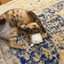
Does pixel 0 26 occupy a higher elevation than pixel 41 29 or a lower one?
higher

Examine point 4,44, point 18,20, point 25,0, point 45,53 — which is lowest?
point 45,53

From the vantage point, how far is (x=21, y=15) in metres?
1.04

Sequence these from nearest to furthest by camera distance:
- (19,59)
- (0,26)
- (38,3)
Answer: (19,59) → (0,26) → (38,3)

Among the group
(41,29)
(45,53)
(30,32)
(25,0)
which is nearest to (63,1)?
(25,0)

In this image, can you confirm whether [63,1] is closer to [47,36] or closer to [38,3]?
[38,3]

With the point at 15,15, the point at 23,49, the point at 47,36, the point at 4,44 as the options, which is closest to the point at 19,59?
the point at 23,49

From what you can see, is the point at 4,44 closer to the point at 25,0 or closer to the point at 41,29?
the point at 41,29

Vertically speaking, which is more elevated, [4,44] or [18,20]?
[18,20]

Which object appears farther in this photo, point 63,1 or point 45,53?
point 63,1

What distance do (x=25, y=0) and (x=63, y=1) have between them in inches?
33.4

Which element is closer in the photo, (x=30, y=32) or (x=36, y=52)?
(x=36, y=52)

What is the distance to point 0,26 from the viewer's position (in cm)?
96

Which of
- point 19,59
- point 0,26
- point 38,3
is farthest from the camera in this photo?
point 38,3

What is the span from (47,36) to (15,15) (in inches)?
22.6
